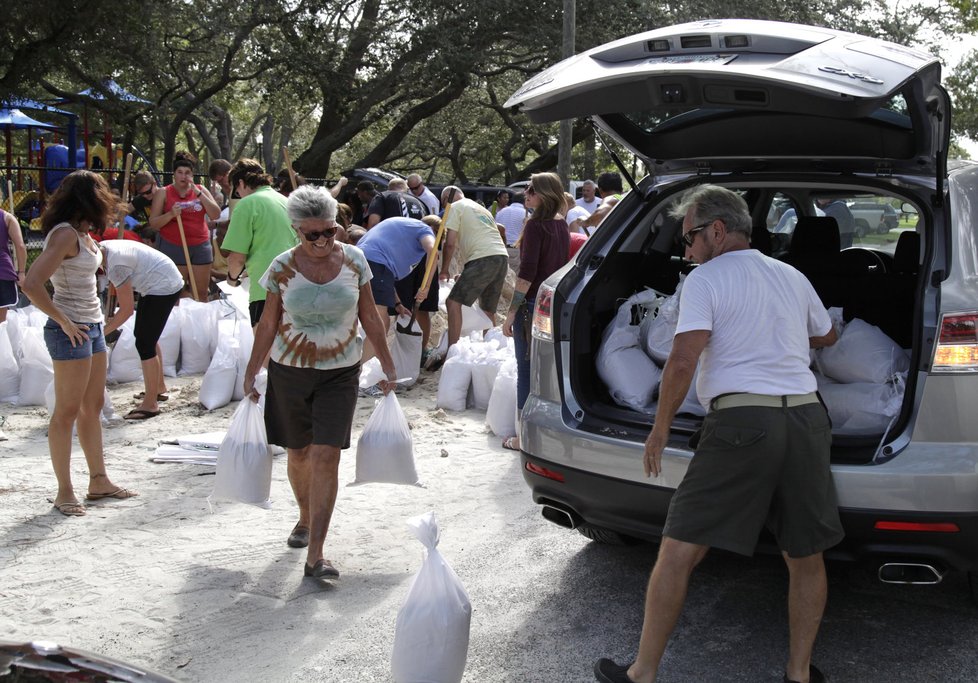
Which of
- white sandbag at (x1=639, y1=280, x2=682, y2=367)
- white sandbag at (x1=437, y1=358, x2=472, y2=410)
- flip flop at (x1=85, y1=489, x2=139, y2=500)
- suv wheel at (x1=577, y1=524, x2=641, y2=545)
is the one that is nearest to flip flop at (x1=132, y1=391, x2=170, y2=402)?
white sandbag at (x1=437, y1=358, x2=472, y2=410)

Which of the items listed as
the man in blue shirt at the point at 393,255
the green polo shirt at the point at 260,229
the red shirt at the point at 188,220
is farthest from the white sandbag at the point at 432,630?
the red shirt at the point at 188,220

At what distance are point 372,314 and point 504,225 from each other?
31.0 ft

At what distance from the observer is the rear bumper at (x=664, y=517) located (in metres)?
3.38

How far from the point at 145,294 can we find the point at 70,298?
1.97m

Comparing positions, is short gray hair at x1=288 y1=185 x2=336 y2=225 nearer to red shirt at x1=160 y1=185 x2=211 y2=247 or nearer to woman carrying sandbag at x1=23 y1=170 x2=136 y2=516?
woman carrying sandbag at x1=23 y1=170 x2=136 y2=516

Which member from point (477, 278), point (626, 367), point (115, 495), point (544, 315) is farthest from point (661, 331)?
point (477, 278)

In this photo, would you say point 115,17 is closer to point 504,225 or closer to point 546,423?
point 504,225

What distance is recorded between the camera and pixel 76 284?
532cm

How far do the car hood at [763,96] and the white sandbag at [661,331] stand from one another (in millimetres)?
585

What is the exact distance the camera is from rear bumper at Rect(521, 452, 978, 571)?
3377 millimetres

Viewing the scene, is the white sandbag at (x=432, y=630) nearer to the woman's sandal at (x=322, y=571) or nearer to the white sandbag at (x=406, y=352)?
the woman's sandal at (x=322, y=571)

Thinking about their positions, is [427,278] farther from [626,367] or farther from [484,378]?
[626,367]

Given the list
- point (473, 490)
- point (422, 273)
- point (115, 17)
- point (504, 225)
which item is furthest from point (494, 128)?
point (473, 490)

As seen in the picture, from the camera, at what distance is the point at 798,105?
11.4 ft
